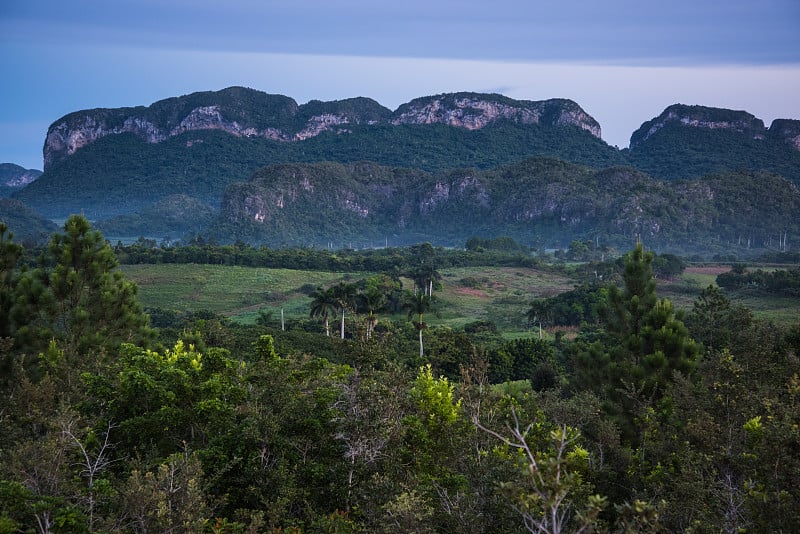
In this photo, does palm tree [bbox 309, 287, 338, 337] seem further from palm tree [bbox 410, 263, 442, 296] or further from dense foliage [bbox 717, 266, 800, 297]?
dense foliage [bbox 717, 266, 800, 297]

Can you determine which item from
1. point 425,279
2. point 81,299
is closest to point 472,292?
point 425,279

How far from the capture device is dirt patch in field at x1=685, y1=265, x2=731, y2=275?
10757cm

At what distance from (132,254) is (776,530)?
106 metres

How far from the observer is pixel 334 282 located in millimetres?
94375

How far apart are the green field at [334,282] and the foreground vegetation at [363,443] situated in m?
47.5

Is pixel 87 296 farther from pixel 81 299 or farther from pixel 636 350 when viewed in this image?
pixel 636 350

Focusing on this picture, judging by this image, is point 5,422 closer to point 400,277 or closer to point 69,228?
point 69,228

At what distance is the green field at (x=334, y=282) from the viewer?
72.8 meters

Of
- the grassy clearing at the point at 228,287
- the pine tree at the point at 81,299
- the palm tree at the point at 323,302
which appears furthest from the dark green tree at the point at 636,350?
the grassy clearing at the point at 228,287

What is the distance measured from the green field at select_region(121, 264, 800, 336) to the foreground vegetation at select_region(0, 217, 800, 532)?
1871 inches

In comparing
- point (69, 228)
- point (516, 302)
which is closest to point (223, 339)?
point (69, 228)

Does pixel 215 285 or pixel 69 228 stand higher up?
pixel 69 228

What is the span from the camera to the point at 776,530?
821cm

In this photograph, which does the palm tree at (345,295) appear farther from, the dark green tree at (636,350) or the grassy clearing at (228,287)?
the dark green tree at (636,350)
